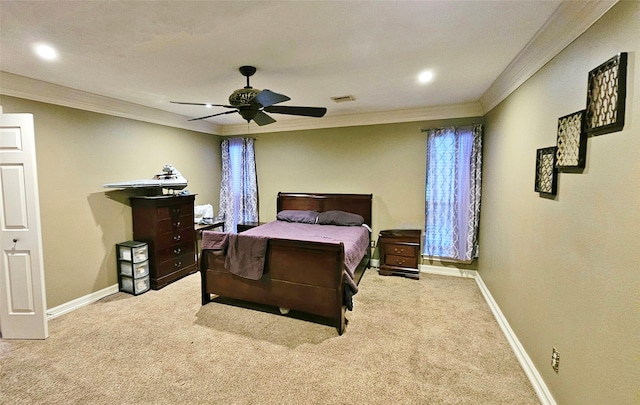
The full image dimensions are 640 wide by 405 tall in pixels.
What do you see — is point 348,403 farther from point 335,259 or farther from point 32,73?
point 32,73

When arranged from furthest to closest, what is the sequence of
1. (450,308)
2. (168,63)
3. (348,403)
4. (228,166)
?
(228,166) → (450,308) → (168,63) → (348,403)

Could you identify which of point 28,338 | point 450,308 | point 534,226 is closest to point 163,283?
point 28,338

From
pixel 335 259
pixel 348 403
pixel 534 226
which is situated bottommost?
pixel 348 403

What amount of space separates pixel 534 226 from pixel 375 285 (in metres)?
2.19

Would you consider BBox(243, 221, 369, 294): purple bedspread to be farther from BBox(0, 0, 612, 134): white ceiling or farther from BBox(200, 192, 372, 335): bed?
BBox(0, 0, 612, 134): white ceiling

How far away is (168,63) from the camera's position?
252 centimetres

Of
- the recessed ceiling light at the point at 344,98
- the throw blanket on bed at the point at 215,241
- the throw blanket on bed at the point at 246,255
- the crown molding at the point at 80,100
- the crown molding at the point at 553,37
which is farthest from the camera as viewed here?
the recessed ceiling light at the point at 344,98

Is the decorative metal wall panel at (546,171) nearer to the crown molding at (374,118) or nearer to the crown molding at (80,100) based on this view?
the crown molding at (374,118)

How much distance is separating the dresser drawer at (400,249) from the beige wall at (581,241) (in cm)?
156

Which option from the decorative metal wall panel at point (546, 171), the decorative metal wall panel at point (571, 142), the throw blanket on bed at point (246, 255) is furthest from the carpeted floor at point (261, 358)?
the decorative metal wall panel at point (571, 142)

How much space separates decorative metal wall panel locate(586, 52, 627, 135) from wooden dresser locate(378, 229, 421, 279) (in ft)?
9.42

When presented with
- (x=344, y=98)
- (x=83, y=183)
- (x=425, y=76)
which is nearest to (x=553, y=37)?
(x=425, y=76)

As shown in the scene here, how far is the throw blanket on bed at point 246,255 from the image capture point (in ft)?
9.94

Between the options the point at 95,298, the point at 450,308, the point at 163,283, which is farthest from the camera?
the point at 163,283
